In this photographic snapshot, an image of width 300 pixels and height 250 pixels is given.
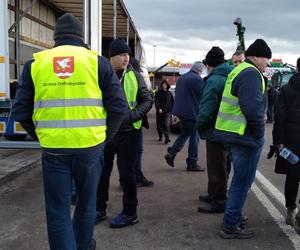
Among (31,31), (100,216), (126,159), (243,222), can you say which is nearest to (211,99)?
(126,159)

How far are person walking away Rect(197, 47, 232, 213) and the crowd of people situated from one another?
0.01 meters

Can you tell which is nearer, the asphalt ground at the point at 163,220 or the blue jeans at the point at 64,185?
the blue jeans at the point at 64,185

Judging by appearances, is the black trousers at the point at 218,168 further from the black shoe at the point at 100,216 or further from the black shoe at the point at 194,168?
the black shoe at the point at 194,168

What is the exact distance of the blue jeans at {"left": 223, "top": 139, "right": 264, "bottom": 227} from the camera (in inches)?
168

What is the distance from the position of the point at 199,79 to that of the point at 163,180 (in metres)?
1.86

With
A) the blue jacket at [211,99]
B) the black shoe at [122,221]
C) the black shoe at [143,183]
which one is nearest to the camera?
the black shoe at [122,221]

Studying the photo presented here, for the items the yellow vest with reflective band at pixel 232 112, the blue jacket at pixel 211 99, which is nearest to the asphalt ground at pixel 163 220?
the blue jacket at pixel 211 99

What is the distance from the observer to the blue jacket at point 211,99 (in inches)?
197

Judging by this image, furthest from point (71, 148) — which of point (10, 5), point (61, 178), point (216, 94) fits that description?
point (10, 5)

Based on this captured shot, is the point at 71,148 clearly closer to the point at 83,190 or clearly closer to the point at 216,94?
the point at 83,190

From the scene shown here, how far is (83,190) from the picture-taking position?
128 inches

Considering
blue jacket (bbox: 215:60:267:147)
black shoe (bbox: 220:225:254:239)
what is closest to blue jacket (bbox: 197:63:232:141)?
blue jacket (bbox: 215:60:267:147)

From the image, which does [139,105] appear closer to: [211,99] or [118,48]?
[118,48]

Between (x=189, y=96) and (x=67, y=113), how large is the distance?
15.7 feet
